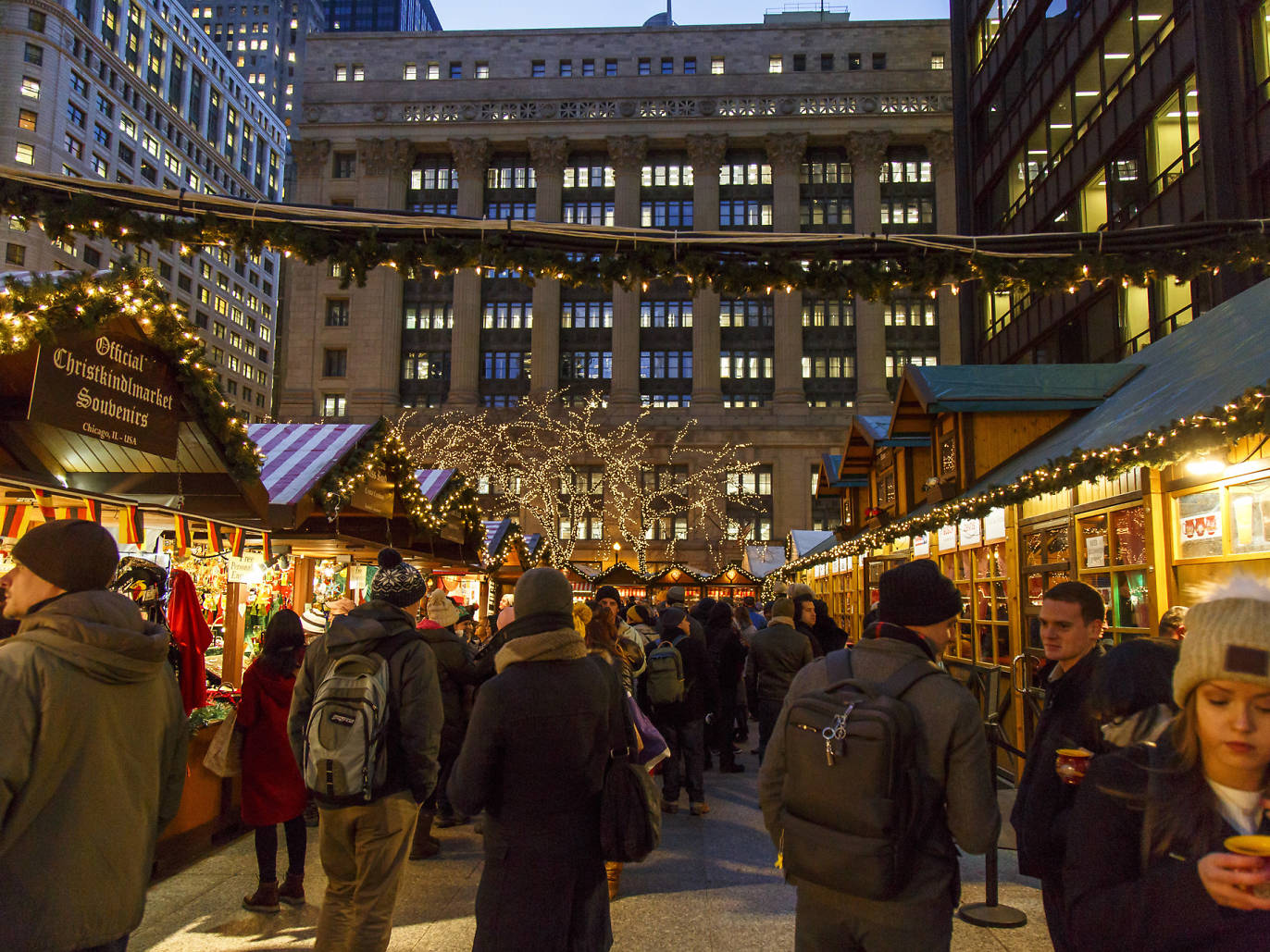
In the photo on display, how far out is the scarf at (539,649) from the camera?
142 inches

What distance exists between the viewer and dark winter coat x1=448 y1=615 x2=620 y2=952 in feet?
11.2

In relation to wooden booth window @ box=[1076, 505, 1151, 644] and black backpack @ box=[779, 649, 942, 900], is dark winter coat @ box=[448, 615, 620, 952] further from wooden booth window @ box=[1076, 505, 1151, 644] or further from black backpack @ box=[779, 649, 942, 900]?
wooden booth window @ box=[1076, 505, 1151, 644]

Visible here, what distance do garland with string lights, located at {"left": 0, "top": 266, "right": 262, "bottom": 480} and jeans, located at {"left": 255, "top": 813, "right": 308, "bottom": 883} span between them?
→ 3.48 m

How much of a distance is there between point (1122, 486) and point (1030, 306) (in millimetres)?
19863

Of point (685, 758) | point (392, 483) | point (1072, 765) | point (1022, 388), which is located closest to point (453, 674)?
point (685, 758)

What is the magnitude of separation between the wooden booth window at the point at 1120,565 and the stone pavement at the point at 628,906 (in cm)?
240

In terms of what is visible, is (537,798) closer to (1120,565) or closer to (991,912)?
(991,912)

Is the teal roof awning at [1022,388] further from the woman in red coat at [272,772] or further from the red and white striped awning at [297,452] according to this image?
the woman in red coat at [272,772]

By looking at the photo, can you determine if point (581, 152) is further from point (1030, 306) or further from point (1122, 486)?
point (1122, 486)

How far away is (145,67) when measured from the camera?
9506cm

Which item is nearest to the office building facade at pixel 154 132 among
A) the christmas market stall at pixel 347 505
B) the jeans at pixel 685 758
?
the christmas market stall at pixel 347 505

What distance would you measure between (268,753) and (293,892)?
2.83 ft

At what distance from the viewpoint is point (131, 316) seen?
678 centimetres

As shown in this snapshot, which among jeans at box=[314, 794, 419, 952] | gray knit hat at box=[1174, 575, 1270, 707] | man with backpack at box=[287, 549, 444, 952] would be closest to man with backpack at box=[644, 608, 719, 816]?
man with backpack at box=[287, 549, 444, 952]
